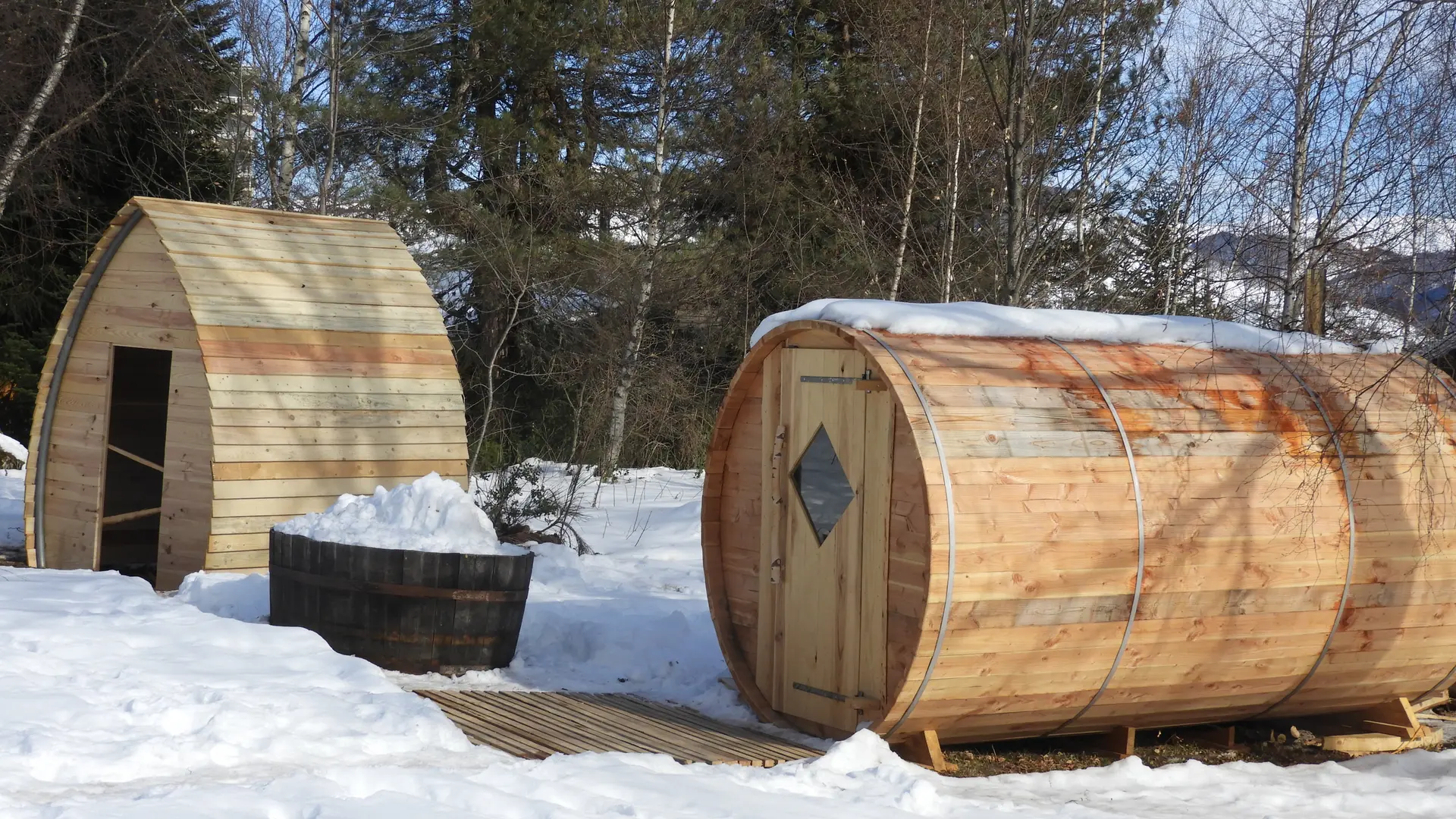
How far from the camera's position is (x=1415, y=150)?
7547 mm

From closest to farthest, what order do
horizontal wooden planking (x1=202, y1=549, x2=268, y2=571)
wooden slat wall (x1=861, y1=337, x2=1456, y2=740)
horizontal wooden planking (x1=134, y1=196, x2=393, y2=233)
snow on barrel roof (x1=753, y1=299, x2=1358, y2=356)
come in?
wooden slat wall (x1=861, y1=337, x2=1456, y2=740)
snow on barrel roof (x1=753, y1=299, x2=1358, y2=356)
horizontal wooden planking (x1=202, y1=549, x2=268, y2=571)
horizontal wooden planking (x1=134, y1=196, x2=393, y2=233)

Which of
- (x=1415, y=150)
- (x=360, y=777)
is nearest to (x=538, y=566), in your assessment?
(x=360, y=777)

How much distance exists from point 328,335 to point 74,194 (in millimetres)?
12339

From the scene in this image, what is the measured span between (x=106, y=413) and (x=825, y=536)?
20.7 ft

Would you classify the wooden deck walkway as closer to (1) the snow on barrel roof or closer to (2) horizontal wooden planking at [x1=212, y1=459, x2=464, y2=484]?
(1) the snow on barrel roof

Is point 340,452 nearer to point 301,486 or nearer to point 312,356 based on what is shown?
point 301,486

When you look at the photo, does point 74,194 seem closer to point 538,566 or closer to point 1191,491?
point 538,566

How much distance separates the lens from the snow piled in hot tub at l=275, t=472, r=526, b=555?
24.7ft

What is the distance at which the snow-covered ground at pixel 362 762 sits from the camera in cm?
474

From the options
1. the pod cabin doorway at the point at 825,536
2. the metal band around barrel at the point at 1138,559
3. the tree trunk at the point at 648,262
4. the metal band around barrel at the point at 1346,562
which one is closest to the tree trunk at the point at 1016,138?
the metal band around barrel at the point at 1346,562

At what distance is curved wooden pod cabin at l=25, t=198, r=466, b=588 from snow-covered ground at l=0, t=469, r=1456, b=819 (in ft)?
4.01

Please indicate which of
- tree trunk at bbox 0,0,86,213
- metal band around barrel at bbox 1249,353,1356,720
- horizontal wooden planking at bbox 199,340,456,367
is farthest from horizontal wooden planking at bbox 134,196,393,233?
tree trunk at bbox 0,0,86,213

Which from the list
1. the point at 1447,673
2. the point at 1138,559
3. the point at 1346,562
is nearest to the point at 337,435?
the point at 1138,559

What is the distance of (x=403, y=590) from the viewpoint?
7.36 metres
